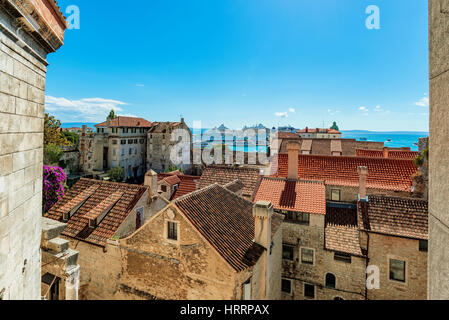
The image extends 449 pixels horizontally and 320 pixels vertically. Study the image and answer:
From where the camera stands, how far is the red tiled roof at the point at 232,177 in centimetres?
1676

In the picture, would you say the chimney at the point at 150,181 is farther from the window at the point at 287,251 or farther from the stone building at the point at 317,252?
the window at the point at 287,251

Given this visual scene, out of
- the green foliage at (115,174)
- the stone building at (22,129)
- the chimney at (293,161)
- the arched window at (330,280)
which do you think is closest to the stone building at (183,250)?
the arched window at (330,280)

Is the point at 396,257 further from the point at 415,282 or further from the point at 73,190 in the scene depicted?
the point at 73,190

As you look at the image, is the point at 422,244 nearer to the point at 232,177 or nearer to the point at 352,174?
the point at 352,174

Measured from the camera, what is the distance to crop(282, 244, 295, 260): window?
591 inches

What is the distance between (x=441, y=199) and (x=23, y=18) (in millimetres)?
4763

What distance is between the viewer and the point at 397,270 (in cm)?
1320

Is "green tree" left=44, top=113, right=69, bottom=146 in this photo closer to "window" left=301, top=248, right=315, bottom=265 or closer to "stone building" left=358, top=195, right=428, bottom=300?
"window" left=301, top=248, right=315, bottom=265

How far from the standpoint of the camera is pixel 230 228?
10.5m

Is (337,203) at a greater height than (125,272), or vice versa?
(337,203)

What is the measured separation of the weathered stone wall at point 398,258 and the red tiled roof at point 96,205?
1363 cm

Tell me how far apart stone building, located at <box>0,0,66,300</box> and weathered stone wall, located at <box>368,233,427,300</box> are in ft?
49.5
